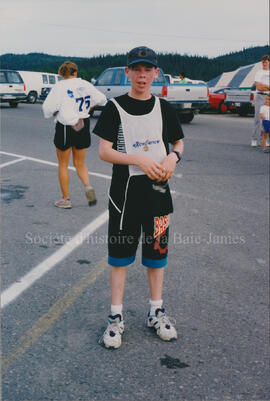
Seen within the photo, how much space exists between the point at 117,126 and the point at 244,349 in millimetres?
1615

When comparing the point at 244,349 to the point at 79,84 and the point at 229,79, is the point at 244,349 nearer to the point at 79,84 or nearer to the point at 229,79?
the point at 79,84

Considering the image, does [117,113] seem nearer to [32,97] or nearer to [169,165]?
[169,165]

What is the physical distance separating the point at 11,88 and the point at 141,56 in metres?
22.3

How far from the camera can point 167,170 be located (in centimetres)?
262

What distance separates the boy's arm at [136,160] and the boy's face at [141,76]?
0.37 meters

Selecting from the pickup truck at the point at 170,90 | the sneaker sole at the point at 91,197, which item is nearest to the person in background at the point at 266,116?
the pickup truck at the point at 170,90

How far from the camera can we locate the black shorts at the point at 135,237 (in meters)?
2.79

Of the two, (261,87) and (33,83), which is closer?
(261,87)

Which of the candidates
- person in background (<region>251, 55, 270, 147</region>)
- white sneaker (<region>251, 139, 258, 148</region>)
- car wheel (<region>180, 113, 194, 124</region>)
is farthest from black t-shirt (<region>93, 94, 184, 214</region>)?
car wheel (<region>180, 113, 194, 124</region>)

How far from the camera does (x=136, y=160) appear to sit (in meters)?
2.58

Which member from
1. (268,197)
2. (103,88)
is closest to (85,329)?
(268,197)

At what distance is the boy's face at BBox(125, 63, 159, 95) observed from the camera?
8.57 feet

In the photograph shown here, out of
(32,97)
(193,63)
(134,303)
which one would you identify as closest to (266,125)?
(134,303)

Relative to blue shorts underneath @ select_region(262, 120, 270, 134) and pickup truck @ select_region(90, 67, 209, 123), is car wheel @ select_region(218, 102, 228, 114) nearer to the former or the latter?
pickup truck @ select_region(90, 67, 209, 123)
